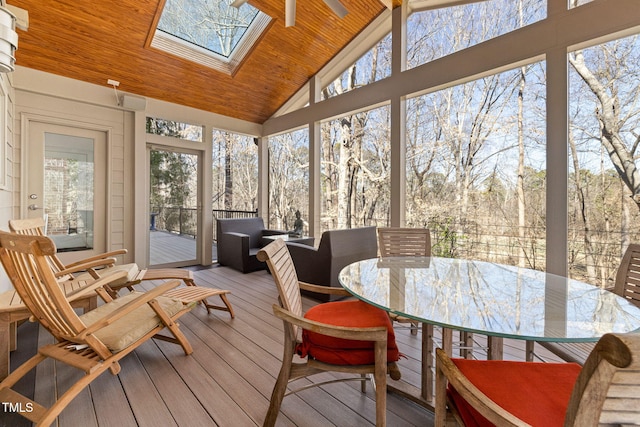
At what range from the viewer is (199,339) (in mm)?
2354

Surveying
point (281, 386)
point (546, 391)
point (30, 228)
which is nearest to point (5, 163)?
point (30, 228)

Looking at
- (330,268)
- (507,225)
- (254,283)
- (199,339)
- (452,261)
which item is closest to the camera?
(452,261)

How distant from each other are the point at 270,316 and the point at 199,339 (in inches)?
27.2

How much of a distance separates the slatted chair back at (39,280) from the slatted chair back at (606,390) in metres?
1.88

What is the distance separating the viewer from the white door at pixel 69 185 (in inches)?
150

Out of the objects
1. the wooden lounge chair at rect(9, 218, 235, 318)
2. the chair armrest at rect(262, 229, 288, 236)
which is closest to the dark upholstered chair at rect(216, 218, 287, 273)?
the chair armrest at rect(262, 229, 288, 236)

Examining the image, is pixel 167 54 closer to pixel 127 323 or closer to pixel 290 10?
pixel 290 10

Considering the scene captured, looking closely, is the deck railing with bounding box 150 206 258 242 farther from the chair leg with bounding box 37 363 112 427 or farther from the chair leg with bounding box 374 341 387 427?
the chair leg with bounding box 374 341 387 427

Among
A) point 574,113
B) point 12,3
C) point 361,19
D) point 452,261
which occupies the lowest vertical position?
point 452,261

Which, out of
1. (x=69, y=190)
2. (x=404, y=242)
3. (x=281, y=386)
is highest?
(x=69, y=190)

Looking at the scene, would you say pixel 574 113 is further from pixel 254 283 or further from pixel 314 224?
pixel 254 283

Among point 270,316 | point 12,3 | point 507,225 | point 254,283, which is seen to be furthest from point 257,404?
point 12,3

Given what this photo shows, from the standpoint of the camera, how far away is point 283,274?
1452mm

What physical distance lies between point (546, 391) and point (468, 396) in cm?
37
